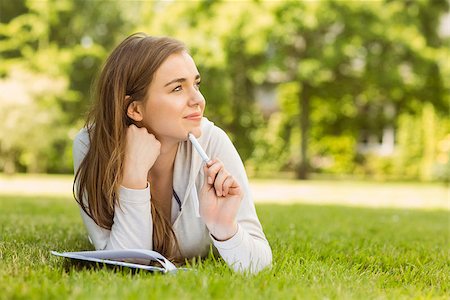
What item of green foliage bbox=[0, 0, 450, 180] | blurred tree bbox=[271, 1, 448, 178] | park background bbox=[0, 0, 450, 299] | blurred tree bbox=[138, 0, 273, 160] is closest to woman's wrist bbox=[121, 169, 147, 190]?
park background bbox=[0, 0, 450, 299]

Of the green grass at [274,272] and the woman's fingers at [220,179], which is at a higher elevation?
the woman's fingers at [220,179]

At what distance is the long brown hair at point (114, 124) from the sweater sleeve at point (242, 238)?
37 centimetres

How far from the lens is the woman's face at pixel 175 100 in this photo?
9.27 feet

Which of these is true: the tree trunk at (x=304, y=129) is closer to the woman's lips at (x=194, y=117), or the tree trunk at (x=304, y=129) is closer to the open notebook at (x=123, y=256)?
the woman's lips at (x=194, y=117)

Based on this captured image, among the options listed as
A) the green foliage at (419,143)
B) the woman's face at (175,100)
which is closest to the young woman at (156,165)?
the woman's face at (175,100)

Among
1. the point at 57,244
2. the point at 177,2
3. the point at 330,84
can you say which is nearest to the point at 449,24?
the point at 330,84

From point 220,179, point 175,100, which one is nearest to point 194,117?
point 175,100

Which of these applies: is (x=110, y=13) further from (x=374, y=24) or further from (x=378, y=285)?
(x=378, y=285)

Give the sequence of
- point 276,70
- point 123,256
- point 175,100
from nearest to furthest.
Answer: point 123,256 < point 175,100 < point 276,70

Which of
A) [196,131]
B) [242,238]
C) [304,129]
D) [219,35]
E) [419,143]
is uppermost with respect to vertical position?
[219,35]

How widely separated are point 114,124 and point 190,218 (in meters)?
0.55

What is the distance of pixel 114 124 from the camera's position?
9.52ft

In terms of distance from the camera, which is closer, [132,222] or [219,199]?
[219,199]

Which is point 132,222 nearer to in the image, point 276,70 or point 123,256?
point 123,256
